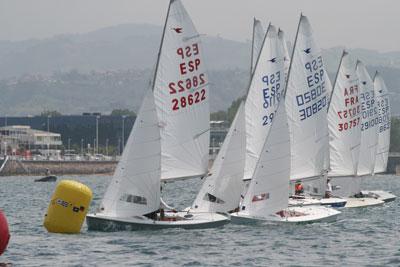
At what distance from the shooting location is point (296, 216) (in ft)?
197

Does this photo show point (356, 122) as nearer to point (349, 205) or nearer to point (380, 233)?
point (349, 205)

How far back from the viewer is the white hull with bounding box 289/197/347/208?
67750 mm

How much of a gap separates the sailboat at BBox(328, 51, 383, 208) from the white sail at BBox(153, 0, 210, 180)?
25.5m

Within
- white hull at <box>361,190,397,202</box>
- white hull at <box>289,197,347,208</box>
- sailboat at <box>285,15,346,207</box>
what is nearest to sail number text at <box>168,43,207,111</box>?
white hull at <box>289,197,347,208</box>

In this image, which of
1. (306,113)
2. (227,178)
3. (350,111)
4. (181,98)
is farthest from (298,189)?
(181,98)

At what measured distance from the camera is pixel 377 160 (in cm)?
10506

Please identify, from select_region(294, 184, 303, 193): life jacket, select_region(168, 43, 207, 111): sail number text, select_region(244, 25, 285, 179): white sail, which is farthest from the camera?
select_region(294, 184, 303, 193): life jacket

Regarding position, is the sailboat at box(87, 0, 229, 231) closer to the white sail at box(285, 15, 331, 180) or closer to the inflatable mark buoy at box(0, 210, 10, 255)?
the inflatable mark buoy at box(0, 210, 10, 255)

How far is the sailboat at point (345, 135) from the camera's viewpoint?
3258 inches

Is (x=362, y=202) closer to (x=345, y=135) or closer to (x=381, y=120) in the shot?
(x=345, y=135)

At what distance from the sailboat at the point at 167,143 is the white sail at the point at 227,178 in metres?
1.13

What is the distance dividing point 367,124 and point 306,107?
24016 millimetres

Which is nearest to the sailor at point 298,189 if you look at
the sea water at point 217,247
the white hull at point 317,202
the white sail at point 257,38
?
the white hull at point 317,202

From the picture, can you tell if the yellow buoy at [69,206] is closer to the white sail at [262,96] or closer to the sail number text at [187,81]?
the sail number text at [187,81]
